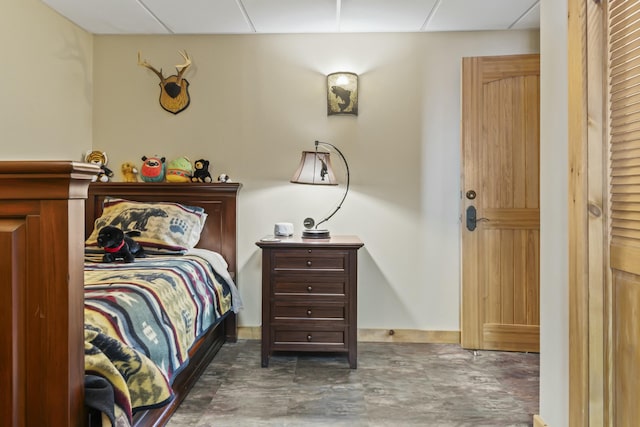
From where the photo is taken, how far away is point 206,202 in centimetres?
309

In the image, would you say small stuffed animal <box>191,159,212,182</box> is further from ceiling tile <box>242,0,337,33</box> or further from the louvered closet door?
the louvered closet door

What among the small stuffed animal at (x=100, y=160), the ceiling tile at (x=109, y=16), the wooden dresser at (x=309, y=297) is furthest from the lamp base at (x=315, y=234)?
the ceiling tile at (x=109, y=16)

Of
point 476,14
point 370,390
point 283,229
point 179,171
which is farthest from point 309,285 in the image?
point 476,14

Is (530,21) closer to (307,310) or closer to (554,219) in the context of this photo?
(554,219)

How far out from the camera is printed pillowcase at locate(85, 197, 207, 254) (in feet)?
8.68

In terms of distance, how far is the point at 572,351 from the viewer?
1514 mm

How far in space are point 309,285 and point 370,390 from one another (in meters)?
0.70

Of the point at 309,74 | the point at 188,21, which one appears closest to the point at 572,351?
the point at 309,74

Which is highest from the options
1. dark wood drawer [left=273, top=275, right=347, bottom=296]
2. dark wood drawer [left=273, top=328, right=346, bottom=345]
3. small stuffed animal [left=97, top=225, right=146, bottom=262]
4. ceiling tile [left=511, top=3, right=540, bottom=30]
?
ceiling tile [left=511, top=3, right=540, bottom=30]

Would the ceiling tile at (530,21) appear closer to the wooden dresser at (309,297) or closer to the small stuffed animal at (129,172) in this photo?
the wooden dresser at (309,297)

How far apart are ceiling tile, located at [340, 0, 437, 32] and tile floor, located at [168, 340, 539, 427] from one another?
2.32 metres

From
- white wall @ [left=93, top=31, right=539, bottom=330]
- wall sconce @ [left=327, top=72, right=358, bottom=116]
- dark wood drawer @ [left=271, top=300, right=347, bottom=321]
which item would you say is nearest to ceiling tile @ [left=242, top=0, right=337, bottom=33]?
white wall @ [left=93, top=31, right=539, bottom=330]

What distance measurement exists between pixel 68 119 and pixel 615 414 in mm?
3470

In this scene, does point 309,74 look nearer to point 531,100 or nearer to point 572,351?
point 531,100
